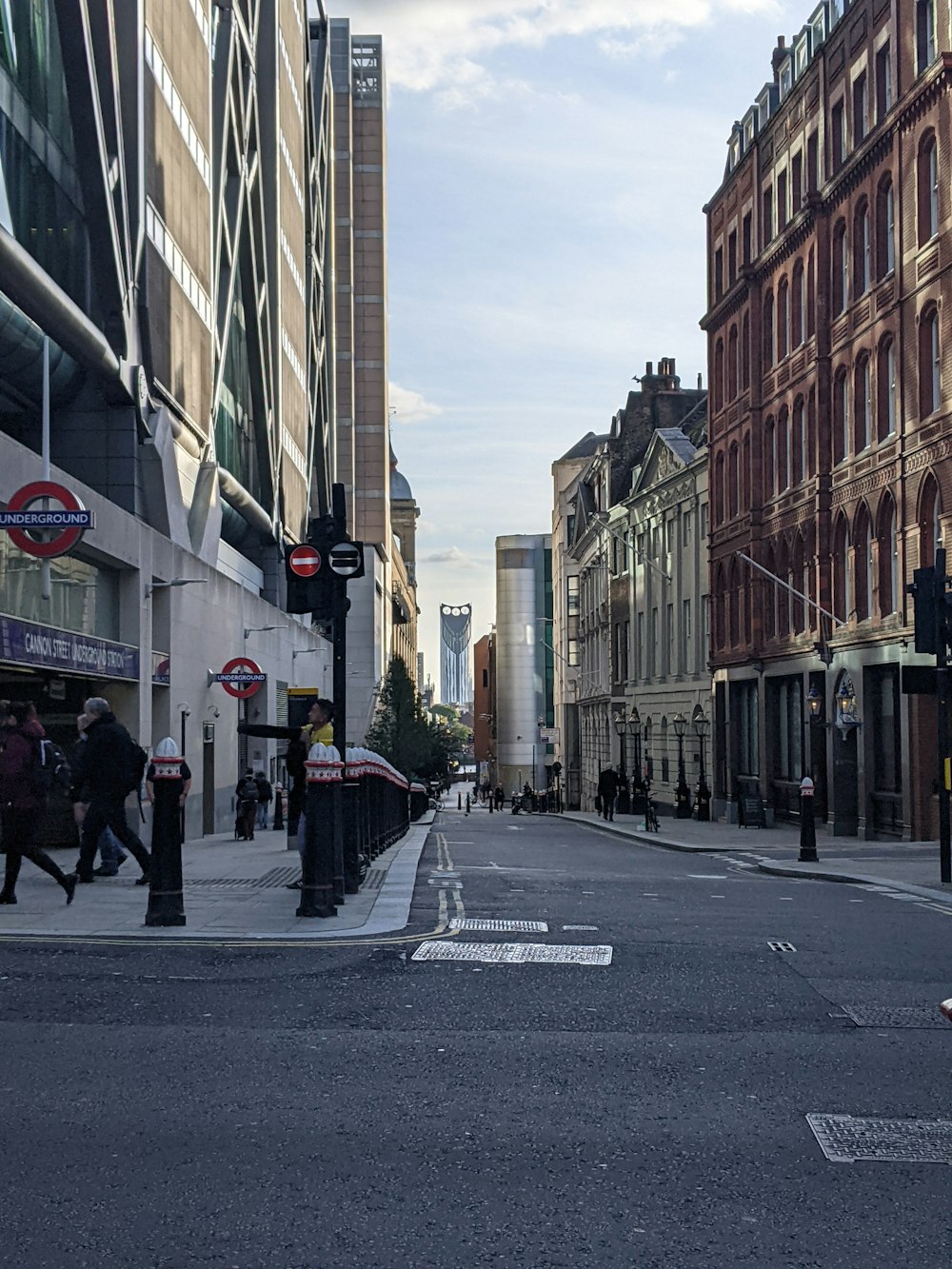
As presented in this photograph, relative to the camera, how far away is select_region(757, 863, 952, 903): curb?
1720 centimetres

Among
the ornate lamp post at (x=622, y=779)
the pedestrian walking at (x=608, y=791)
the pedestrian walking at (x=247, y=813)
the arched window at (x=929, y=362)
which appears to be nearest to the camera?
the pedestrian walking at (x=247, y=813)

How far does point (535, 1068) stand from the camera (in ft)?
21.9

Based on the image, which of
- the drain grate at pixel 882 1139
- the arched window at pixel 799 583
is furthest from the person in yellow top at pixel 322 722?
the arched window at pixel 799 583

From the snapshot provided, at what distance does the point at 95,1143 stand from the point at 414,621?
18812 centimetres

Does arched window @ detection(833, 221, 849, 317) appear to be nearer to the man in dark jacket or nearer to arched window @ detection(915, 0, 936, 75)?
arched window @ detection(915, 0, 936, 75)

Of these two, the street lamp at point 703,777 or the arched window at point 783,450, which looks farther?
the street lamp at point 703,777

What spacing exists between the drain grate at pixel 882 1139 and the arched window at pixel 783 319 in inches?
1554

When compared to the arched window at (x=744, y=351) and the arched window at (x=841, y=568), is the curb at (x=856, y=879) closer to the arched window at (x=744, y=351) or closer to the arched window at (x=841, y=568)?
the arched window at (x=841, y=568)

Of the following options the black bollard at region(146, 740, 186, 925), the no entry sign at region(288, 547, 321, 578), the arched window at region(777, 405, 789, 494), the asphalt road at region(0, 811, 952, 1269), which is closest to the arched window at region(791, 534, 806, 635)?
the arched window at region(777, 405, 789, 494)

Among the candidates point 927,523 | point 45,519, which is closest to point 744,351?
point 927,523

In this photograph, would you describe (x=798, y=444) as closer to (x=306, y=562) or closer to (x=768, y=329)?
(x=768, y=329)

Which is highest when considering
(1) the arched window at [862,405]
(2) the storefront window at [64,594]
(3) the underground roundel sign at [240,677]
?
(1) the arched window at [862,405]

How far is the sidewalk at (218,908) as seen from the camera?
10.7 meters

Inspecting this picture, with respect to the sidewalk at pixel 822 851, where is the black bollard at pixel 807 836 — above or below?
above
